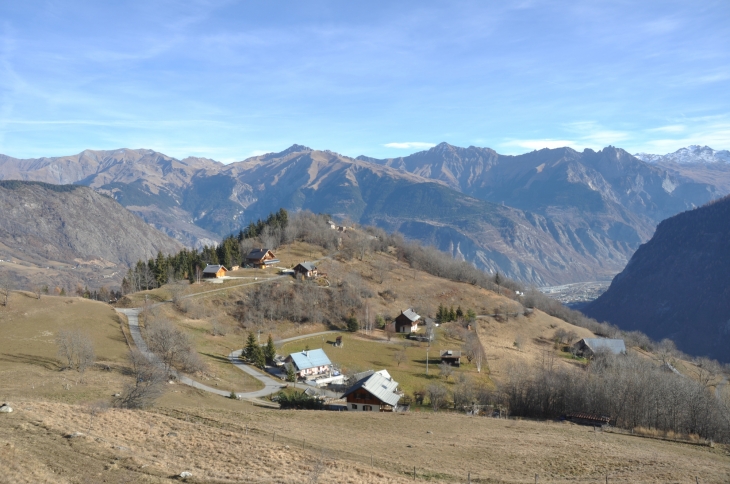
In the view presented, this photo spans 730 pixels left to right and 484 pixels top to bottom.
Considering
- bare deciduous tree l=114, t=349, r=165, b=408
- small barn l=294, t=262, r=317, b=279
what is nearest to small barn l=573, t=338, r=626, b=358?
small barn l=294, t=262, r=317, b=279

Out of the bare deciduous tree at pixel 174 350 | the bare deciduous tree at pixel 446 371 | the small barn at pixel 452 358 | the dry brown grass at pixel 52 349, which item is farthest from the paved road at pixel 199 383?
the small barn at pixel 452 358

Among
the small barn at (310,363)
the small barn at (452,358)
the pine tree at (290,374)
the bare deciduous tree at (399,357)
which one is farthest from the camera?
the small barn at (452,358)

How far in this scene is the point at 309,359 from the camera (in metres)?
74.9

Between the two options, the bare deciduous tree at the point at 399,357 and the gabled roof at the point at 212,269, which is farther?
the gabled roof at the point at 212,269

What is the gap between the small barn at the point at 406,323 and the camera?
108375mm

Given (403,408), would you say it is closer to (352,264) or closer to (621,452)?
(621,452)

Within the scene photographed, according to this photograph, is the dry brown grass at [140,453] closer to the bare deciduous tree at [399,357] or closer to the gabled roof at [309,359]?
the gabled roof at [309,359]

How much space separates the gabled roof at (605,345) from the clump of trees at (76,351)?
325ft

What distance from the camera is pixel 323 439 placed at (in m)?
37.3

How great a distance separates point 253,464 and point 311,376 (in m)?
45.1

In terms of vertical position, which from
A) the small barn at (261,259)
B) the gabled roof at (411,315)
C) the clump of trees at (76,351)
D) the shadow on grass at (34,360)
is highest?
the small barn at (261,259)

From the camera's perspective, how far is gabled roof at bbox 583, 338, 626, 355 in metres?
111

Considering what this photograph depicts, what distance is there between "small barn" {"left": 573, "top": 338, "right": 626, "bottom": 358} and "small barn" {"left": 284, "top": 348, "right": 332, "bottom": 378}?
2509 inches

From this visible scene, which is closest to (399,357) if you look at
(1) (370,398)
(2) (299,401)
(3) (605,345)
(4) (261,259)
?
(1) (370,398)
